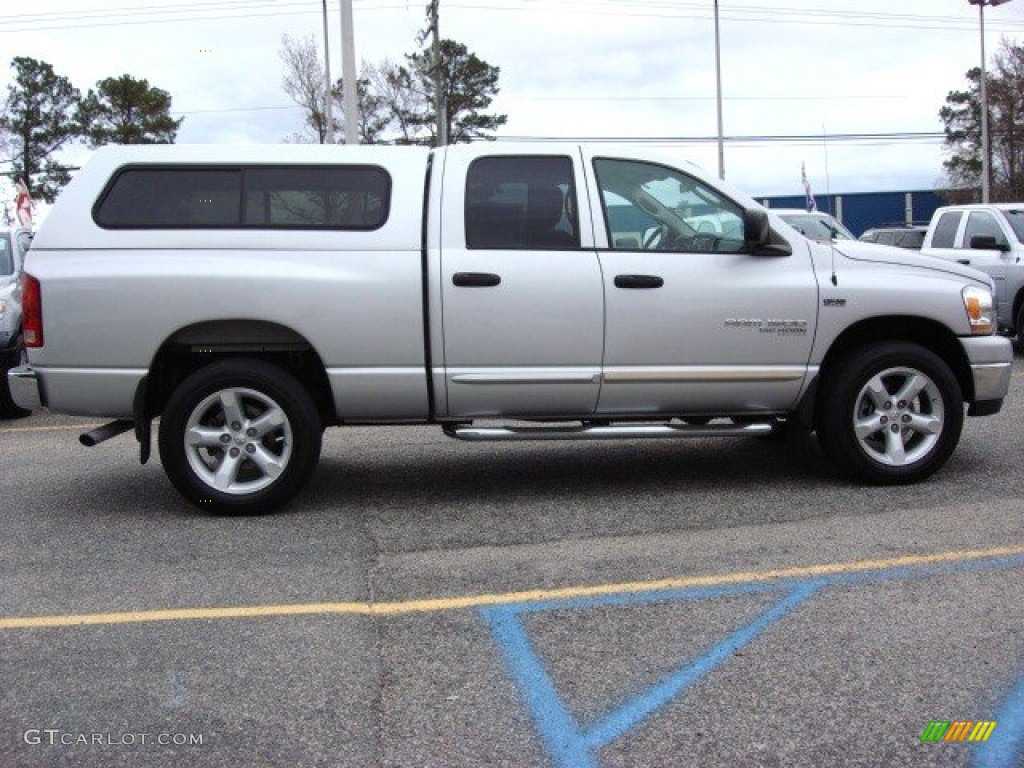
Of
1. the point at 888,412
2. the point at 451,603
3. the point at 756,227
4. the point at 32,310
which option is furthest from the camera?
the point at 888,412

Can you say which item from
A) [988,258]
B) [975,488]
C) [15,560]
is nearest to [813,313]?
[975,488]

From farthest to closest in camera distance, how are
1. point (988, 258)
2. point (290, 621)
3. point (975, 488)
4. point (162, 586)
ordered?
point (988, 258), point (975, 488), point (162, 586), point (290, 621)

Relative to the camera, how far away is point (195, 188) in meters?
5.61

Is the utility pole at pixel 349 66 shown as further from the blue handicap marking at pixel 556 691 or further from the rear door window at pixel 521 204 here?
the blue handicap marking at pixel 556 691

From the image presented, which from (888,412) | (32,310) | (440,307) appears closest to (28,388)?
(32,310)

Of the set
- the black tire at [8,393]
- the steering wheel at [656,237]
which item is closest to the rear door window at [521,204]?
the steering wheel at [656,237]

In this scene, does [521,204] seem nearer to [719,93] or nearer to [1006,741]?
[1006,741]

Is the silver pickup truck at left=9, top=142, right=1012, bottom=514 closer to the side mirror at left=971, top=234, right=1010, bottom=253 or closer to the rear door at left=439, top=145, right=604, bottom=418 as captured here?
the rear door at left=439, top=145, right=604, bottom=418

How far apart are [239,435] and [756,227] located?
306cm

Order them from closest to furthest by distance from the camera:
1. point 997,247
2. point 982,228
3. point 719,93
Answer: point 997,247
point 982,228
point 719,93

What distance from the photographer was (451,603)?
14.1 ft

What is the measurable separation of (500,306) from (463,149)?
3.25 ft

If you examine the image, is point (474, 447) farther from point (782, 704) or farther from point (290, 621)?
point (782, 704)

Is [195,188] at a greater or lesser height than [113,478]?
greater
